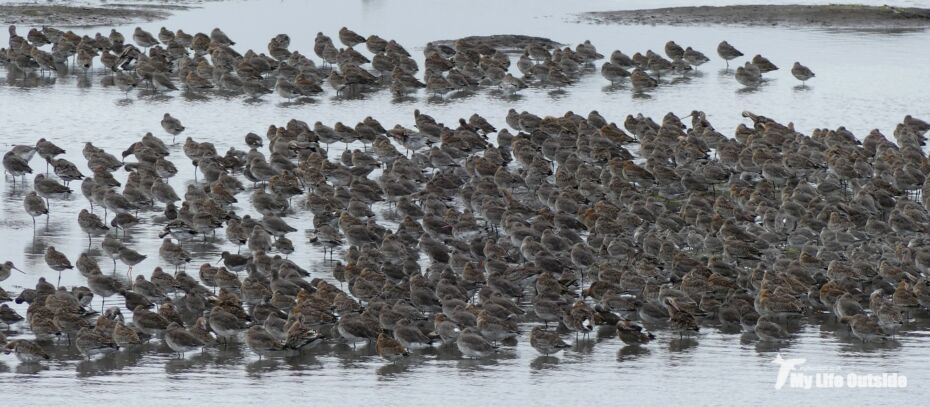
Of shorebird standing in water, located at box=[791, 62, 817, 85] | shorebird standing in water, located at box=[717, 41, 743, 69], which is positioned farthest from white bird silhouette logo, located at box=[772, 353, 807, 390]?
shorebird standing in water, located at box=[717, 41, 743, 69]

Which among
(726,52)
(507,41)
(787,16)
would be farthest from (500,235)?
(787,16)

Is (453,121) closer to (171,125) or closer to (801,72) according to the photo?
(171,125)

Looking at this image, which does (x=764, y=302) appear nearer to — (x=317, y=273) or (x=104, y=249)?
(x=317, y=273)

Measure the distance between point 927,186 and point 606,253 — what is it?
5.90m

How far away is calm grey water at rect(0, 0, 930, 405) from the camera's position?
15797mm

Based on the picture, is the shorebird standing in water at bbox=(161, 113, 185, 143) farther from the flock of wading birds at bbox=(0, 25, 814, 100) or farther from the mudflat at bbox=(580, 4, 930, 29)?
the mudflat at bbox=(580, 4, 930, 29)

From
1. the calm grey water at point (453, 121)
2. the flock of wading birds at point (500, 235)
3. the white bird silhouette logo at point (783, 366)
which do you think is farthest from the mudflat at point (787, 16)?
the white bird silhouette logo at point (783, 366)

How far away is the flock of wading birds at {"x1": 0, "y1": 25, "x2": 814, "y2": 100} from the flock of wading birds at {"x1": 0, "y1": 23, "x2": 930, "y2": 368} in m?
5.73

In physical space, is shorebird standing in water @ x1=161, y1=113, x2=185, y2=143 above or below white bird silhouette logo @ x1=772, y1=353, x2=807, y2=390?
above

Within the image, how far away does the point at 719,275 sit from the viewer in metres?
19.3

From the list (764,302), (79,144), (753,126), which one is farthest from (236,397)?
(753,126)

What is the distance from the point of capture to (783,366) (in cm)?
1669

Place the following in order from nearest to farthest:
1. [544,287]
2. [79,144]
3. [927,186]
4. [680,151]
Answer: [544,287] < [927,186] < [680,151] < [79,144]

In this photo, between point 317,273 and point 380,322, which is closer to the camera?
point 380,322
